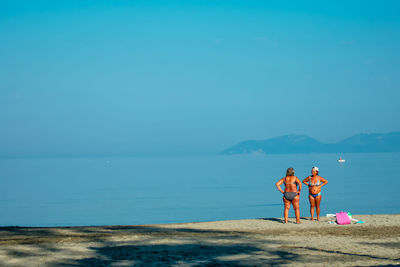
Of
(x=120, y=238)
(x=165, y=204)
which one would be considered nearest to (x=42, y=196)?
(x=165, y=204)

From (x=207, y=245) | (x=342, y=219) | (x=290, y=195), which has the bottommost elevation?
(x=207, y=245)

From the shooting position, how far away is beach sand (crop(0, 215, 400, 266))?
38.2 feet

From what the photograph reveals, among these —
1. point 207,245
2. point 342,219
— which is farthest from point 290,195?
point 207,245

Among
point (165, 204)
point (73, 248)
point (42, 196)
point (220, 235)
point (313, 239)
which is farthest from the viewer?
point (42, 196)

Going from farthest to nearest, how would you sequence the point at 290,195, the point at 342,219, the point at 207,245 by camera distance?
the point at 342,219
the point at 290,195
the point at 207,245

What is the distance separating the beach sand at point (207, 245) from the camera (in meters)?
11.6

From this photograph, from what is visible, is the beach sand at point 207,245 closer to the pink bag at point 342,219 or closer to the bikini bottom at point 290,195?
the pink bag at point 342,219

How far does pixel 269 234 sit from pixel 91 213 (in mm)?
25863

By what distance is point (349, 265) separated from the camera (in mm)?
10953

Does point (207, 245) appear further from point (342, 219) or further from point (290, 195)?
point (342, 219)

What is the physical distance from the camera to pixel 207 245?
13.6m

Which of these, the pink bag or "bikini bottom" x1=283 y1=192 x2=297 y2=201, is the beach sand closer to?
the pink bag

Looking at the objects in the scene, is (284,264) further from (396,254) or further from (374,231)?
(374,231)

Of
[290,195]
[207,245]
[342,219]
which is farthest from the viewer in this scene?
[342,219]
